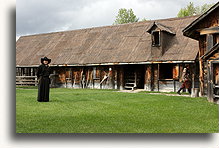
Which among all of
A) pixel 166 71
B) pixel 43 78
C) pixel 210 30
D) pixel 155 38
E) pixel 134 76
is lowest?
pixel 43 78

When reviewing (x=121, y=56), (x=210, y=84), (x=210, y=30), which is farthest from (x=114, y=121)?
(x=121, y=56)

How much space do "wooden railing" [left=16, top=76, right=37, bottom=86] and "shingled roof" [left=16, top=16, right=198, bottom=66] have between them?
1.44 meters

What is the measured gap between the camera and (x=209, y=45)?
591 inches

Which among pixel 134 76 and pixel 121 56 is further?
pixel 134 76

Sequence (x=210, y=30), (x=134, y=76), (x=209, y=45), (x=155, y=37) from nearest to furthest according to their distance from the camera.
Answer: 1. (x=210, y=30)
2. (x=209, y=45)
3. (x=155, y=37)
4. (x=134, y=76)

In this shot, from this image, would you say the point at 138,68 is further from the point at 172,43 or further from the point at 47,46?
the point at 47,46

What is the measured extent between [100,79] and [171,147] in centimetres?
1850

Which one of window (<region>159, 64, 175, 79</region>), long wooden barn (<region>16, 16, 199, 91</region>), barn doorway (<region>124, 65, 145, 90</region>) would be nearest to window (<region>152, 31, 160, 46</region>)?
long wooden barn (<region>16, 16, 199, 91</region>)

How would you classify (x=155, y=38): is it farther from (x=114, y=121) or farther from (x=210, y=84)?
(x=114, y=121)

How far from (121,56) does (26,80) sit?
9.51 metres

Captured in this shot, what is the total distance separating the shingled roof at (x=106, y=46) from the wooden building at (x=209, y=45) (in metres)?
3.23

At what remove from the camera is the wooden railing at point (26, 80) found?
2592 centimetres

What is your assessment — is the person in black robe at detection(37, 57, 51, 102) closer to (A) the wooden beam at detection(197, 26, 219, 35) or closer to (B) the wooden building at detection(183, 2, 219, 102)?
→ (B) the wooden building at detection(183, 2, 219, 102)

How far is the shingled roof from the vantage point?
20755 millimetres
